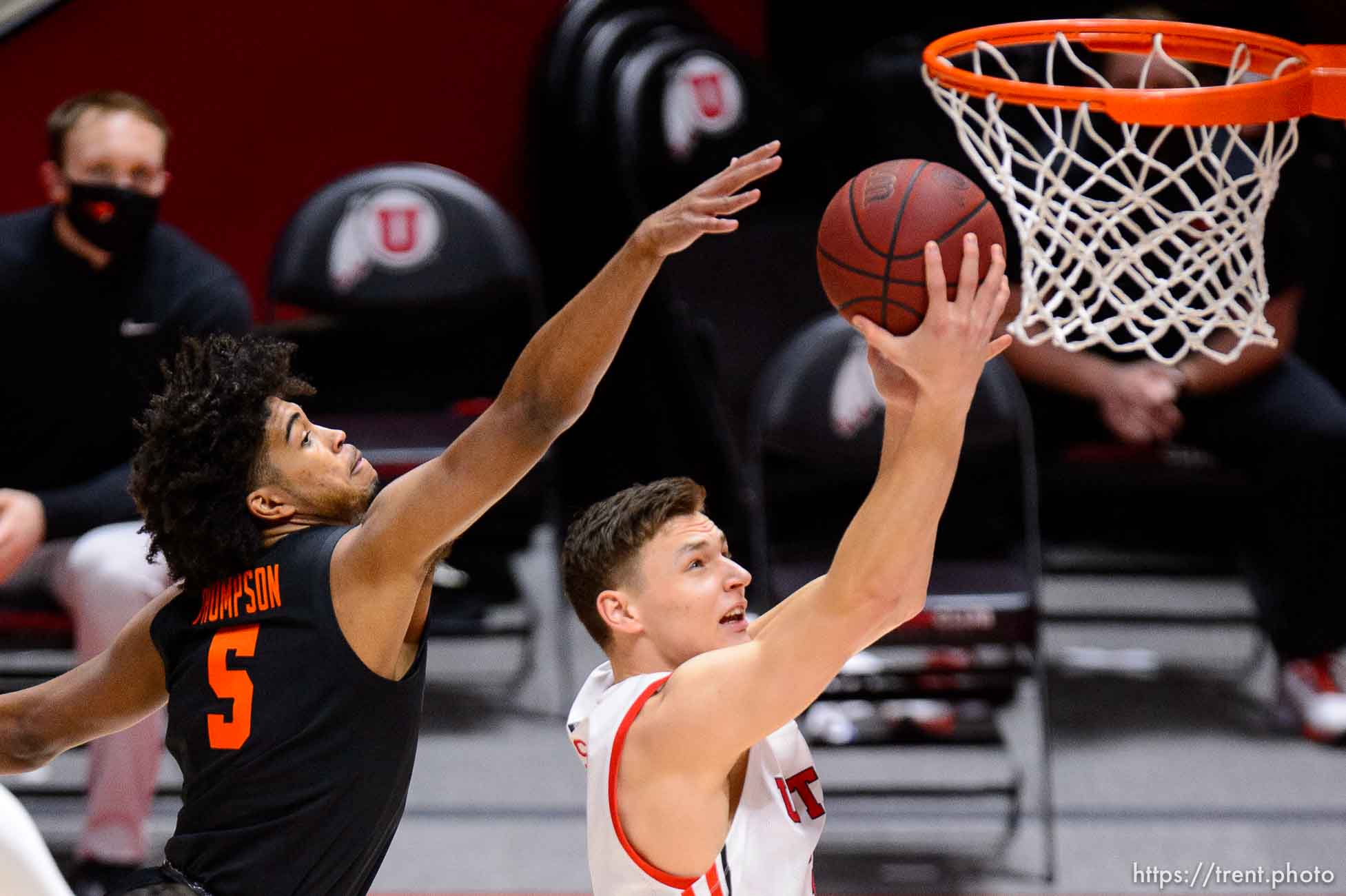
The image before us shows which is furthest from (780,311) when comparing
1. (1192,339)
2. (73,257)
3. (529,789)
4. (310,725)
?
(310,725)

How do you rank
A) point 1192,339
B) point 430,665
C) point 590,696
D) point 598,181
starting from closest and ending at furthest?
point 590,696 < point 1192,339 < point 430,665 < point 598,181

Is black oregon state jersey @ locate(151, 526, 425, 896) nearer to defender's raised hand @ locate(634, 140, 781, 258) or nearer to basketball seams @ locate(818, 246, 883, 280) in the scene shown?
defender's raised hand @ locate(634, 140, 781, 258)

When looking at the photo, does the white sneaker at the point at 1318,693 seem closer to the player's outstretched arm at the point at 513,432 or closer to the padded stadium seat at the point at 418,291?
the padded stadium seat at the point at 418,291

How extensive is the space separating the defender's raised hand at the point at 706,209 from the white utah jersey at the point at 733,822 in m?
0.65

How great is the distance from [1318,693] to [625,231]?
3.12 metres

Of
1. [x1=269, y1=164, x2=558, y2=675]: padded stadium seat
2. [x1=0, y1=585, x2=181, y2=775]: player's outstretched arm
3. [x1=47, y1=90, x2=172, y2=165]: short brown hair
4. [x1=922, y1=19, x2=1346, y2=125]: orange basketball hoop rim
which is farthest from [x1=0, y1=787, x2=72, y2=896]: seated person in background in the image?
[x1=269, y1=164, x2=558, y2=675]: padded stadium seat

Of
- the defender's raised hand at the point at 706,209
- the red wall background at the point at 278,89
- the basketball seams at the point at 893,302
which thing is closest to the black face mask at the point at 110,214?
the red wall background at the point at 278,89

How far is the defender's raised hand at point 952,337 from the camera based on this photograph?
211cm

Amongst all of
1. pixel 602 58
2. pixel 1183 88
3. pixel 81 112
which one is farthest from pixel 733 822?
pixel 602 58

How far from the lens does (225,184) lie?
23.0 ft

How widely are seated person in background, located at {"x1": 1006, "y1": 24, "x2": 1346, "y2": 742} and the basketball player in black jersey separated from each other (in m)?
3.44

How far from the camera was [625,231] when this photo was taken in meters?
6.89

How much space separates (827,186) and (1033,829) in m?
3.32

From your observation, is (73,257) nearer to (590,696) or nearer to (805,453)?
(805,453)
